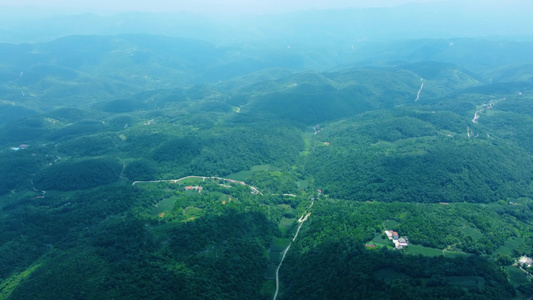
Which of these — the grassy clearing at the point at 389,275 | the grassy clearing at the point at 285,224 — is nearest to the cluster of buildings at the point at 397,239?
the grassy clearing at the point at 389,275

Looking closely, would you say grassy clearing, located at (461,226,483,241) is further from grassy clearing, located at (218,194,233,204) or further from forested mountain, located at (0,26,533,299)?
grassy clearing, located at (218,194,233,204)

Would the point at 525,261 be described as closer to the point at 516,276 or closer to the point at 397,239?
the point at 516,276

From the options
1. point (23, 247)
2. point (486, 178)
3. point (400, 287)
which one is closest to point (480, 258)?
point (400, 287)

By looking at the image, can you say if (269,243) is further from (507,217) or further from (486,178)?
(486,178)

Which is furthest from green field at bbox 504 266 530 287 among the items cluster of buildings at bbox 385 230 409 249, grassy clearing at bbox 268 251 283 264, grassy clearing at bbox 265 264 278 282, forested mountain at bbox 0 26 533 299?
grassy clearing at bbox 268 251 283 264

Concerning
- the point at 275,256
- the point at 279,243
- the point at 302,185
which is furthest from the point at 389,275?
the point at 302,185

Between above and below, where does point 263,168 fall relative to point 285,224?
below

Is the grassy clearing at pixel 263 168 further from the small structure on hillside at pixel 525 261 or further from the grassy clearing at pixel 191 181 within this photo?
the small structure on hillside at pixel 525 261
